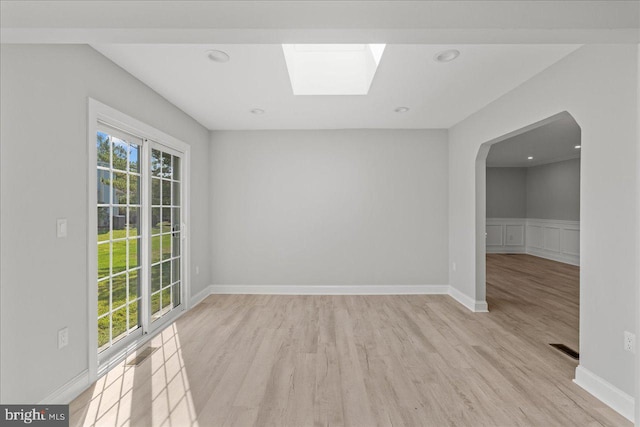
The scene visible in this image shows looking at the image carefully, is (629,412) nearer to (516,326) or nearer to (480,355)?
(480,355)

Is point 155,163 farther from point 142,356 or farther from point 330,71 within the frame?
point 330,71

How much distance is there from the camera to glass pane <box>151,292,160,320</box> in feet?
10.9

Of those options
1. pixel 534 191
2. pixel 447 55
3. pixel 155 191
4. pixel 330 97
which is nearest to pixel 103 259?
pixel 155 191

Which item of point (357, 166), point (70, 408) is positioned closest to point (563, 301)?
point (357, 166)

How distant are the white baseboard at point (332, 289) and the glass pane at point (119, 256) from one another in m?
2.08

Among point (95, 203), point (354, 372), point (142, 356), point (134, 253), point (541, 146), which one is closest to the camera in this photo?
point (95, 203)

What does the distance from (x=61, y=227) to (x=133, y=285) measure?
117cm

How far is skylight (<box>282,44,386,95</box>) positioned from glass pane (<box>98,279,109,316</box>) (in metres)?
2.54

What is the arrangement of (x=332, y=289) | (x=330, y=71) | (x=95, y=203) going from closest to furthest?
1. (x=95, y=203)
2. (x=330, y=71)
3. (x=332, y=289)

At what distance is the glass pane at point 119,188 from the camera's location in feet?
8.95

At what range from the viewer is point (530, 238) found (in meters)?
8.88

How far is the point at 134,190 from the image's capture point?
304cm

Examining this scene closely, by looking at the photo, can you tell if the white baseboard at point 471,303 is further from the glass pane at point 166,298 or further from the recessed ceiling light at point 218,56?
the recessed ceiling light at point 218,56

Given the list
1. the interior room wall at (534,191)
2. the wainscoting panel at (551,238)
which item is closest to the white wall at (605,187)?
the interior room wall at (534,191)
